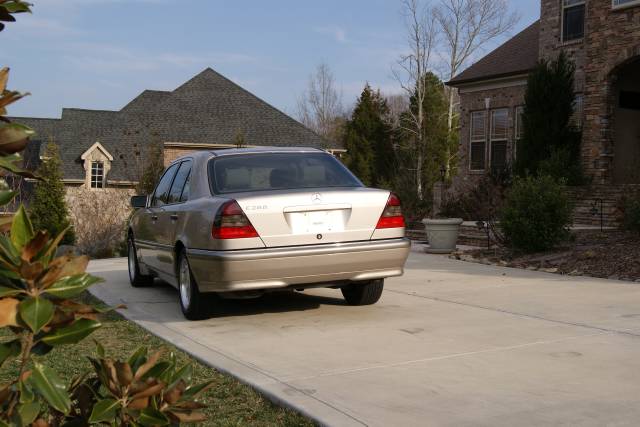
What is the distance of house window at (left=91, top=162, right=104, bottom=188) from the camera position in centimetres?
3747

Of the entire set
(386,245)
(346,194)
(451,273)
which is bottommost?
(451,273)

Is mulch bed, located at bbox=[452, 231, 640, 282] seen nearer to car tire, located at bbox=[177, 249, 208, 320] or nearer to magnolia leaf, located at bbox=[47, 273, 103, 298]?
car tire, located at bbox=[177, 249, 208, 320]

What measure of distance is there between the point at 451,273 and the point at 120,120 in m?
31.9

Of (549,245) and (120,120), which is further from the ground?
(120,120)

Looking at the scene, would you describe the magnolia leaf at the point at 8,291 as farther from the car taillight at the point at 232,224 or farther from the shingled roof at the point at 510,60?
the shingled roof at the point at 510,60

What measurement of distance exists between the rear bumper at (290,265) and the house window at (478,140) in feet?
69.8

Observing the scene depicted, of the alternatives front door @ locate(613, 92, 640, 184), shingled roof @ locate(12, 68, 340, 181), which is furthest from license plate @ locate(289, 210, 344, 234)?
shingled roof @ locate(12, 68, 340, 181)

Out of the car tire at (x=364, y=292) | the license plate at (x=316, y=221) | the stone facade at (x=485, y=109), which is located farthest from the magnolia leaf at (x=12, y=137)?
the stone facade at (x=485, y=109)

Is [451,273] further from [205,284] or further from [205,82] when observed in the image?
[205,82]

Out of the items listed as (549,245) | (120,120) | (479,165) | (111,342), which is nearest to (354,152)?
(120,120)

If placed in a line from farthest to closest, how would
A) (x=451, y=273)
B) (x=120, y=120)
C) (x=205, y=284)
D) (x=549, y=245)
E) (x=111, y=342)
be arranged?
(x=120, y=120) → (x=549, y=245) → (x=451, y=273) → (x=205, y=284) → (x=111, y=342)

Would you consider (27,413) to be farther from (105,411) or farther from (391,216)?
(391,216)

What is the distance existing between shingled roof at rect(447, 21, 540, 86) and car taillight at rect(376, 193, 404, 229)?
771 inches

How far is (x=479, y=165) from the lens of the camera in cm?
2789
